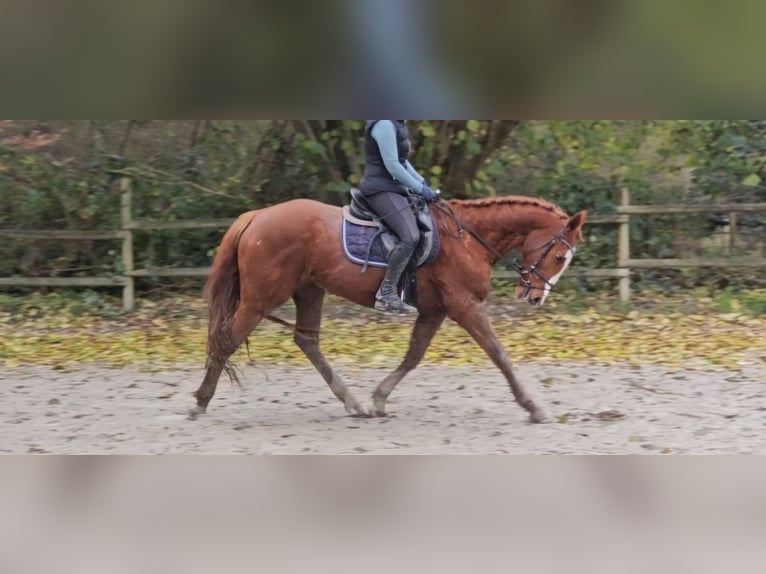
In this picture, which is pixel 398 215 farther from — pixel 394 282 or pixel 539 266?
pixel 539 266

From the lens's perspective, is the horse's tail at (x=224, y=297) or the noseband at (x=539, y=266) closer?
the noseband at (x=539, y=266)

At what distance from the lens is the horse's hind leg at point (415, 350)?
5.88 meters

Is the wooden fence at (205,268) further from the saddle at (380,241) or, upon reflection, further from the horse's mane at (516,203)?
the saddle at (380,241)

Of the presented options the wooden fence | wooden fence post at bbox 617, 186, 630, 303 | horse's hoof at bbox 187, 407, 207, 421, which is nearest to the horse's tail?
horse's hoof at bbox 187, 407, 207, 421

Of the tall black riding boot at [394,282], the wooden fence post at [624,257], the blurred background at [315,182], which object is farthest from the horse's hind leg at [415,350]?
the wooden fence post at [624,257]

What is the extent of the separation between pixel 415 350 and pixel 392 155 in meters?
1.39

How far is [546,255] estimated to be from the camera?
559cm

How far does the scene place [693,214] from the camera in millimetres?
10594

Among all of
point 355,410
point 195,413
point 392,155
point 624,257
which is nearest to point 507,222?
point 392,155

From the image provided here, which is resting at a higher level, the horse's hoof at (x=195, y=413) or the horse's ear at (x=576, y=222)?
the horse's ear at (x=576, y=222)

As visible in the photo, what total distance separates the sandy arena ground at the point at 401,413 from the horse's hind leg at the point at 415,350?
162 mm

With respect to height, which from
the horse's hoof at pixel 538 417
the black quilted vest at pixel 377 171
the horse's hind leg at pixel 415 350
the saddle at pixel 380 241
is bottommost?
the horse's hoof at pixel 538 417
